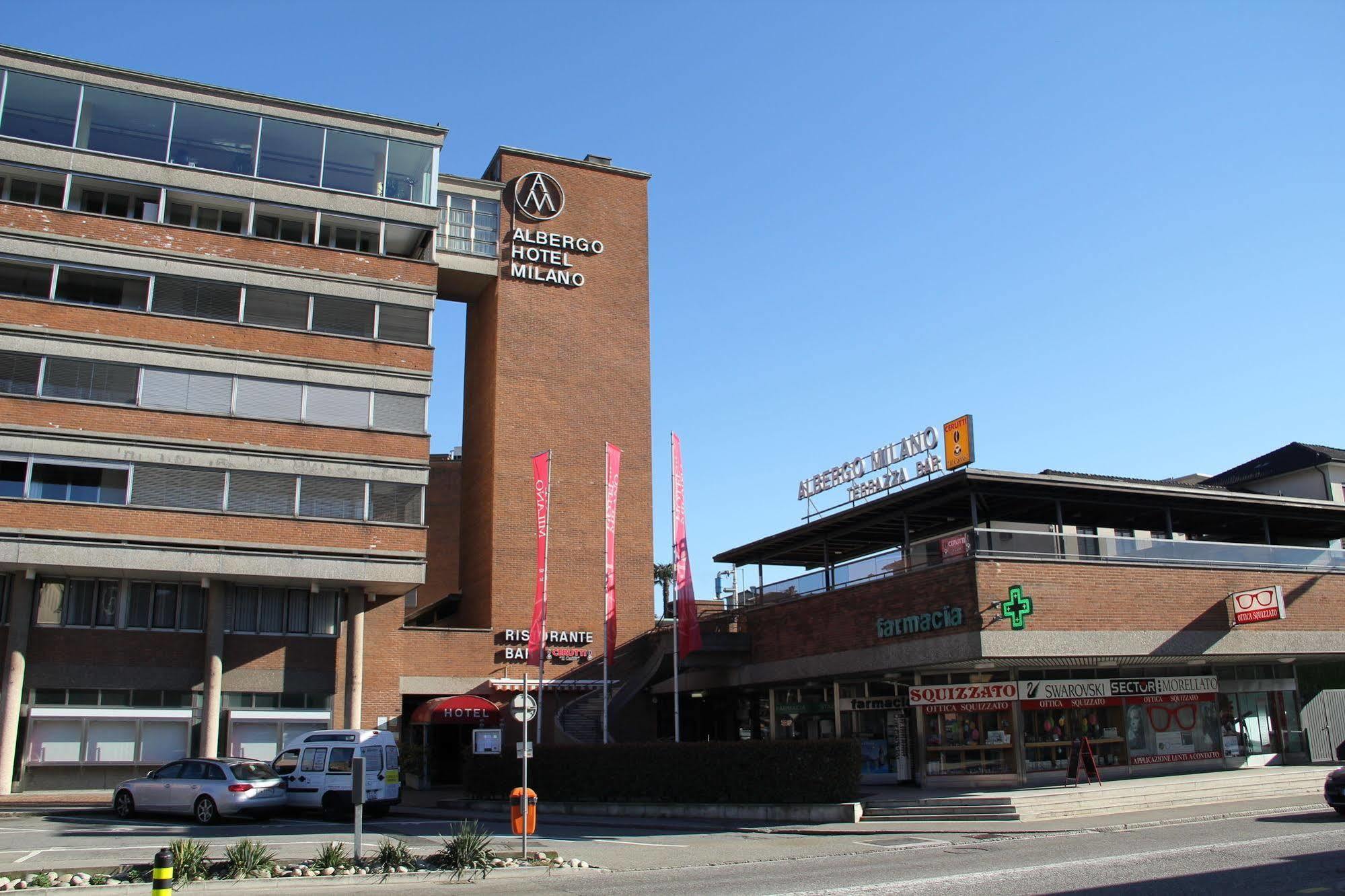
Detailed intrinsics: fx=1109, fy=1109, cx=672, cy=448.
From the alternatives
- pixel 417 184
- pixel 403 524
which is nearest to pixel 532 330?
pixel 417 184

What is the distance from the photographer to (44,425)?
33.9 m

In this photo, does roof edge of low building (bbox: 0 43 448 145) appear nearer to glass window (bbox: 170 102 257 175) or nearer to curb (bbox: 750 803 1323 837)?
glass window (bbox: 170 102 257 175)

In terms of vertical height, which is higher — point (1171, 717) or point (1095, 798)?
point (1171, 717)

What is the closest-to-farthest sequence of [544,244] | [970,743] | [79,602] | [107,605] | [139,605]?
[970,743], [79,602], [107,605], [139,605], [544,244]

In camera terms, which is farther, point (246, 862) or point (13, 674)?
point (13, 674)

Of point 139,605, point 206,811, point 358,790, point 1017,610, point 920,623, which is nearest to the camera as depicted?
point 358,790

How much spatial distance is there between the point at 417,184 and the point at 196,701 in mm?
19705

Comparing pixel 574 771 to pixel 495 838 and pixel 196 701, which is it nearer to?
pixel 495 838

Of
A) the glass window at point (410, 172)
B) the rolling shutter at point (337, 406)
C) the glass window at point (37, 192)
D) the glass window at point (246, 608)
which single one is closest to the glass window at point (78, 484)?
the glass window at point (246, 608)

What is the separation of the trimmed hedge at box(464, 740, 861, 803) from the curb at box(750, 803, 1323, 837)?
1.87 m

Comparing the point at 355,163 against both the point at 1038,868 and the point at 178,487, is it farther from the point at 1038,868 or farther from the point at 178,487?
the point at 1038,868

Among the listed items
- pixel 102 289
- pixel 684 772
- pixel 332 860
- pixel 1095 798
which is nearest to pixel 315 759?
pixel 684 772

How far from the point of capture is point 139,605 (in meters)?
35.9

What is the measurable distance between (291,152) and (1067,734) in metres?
31.7
